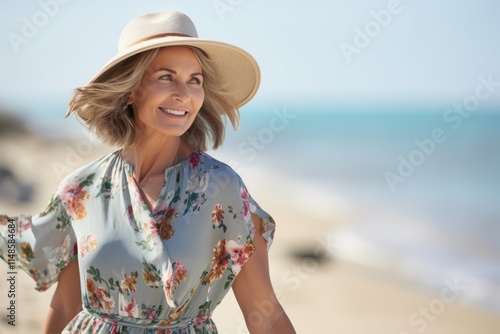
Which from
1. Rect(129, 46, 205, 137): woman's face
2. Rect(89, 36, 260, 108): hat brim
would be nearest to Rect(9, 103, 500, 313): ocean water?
Rect(89, 36, 260, 108): hat brim

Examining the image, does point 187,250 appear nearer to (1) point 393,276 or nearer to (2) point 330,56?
(1) point 393,276

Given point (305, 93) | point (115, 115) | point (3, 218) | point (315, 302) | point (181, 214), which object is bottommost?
point (315, 302)

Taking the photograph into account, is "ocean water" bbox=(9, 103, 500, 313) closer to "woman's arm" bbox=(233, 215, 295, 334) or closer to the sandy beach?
the sandy beach

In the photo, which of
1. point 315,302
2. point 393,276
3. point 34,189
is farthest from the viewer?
point 34,189

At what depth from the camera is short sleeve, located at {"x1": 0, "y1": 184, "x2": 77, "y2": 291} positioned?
2.43 m

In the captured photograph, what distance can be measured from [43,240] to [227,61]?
0.73 meters

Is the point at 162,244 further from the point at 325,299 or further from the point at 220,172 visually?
the point at 325,299

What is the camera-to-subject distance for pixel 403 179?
61.6 ft

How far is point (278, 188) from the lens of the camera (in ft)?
54.3

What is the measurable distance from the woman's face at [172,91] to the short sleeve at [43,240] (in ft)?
1.31

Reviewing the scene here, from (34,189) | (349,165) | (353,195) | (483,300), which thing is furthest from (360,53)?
(483,300)

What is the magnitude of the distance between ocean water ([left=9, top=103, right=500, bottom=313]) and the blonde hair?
638 cm

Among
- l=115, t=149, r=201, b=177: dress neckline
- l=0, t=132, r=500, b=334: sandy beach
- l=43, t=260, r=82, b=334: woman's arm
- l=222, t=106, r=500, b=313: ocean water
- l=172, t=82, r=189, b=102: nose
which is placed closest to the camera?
l=172, t=82, r=189, b=102: nose

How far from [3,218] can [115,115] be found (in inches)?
17.7
